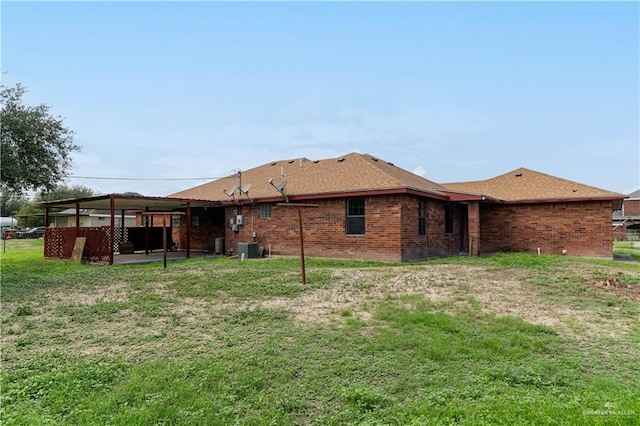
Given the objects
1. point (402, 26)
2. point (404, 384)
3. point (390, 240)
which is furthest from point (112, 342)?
point (402, 26)

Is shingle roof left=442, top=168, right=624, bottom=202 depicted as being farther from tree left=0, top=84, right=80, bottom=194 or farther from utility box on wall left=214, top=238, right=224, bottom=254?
tree left=0, top=84, right=80, bottom=194

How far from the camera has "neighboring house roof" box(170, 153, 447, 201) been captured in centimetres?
1346

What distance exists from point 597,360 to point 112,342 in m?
5.36

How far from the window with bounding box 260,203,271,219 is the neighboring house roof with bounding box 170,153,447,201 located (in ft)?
1.42

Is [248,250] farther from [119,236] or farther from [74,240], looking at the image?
[119,236]

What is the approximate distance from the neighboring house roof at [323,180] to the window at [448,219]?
90 centimetres

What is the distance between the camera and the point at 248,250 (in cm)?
1480

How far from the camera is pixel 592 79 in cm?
1141

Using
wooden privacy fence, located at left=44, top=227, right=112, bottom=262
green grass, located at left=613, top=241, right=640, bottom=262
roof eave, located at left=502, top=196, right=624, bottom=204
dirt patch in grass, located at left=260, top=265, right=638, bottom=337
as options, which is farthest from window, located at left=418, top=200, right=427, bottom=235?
wooden privacy fence, located at left=44, top=227, right=112, bottom=262

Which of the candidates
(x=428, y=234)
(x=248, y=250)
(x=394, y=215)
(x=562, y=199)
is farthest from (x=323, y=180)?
(x=562, y=199)

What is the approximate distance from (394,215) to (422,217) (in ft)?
6.36

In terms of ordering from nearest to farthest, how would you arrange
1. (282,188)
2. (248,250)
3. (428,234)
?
(428,234), (282,188), (248,250)

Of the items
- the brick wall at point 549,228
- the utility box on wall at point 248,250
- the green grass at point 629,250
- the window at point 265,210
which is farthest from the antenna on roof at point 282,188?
the green grass at point 629,250

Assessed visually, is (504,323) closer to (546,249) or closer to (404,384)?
(404,384)
